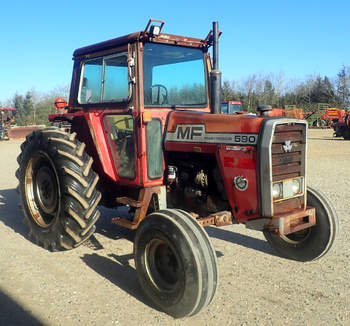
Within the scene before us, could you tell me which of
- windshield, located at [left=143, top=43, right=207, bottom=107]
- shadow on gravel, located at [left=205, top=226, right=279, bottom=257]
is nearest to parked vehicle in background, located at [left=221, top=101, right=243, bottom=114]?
shadow on gravel, located at [left=205, top=226, right=279, bottom=257]

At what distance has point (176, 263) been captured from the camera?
3295 mm

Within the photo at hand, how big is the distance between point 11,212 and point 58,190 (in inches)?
111

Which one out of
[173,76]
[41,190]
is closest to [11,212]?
[41,190]

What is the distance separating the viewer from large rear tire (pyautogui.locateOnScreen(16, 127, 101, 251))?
4.18 meters

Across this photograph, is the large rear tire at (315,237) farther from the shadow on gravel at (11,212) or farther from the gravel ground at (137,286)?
the shadow on gravel at (11,212)

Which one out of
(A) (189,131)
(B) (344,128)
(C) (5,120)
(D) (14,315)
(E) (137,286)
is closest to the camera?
(D) (14,315)

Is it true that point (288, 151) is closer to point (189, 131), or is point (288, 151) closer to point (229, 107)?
point (189, 131)

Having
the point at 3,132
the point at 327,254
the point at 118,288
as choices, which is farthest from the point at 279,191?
the point at 3,132

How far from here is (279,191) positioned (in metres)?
3.59

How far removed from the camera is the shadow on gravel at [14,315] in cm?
311

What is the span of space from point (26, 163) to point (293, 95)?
5160 cm

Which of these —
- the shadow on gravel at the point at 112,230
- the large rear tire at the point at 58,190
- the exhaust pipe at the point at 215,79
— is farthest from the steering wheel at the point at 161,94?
the shadow on gravel at the point at 112,230

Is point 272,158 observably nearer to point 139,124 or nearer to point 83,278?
point 139,124

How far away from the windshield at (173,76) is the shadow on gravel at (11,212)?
2779 mm
